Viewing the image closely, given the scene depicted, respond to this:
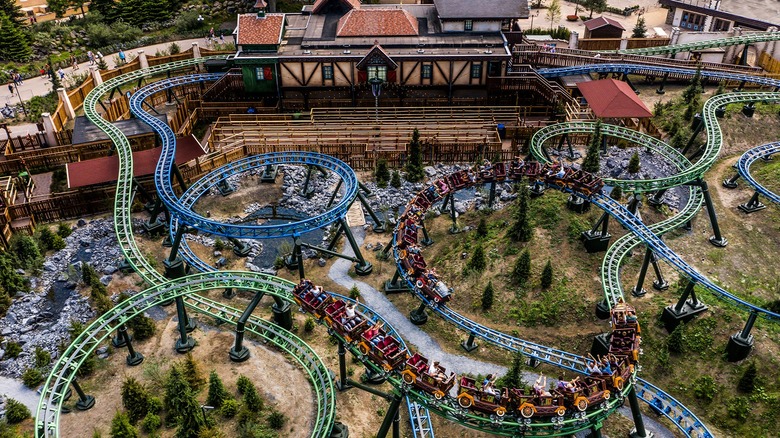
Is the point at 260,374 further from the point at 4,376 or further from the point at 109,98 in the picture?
the point at 109,98

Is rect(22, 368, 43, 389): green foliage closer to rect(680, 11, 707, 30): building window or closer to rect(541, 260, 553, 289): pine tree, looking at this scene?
rect(541, 260, 553, 289): pine tree

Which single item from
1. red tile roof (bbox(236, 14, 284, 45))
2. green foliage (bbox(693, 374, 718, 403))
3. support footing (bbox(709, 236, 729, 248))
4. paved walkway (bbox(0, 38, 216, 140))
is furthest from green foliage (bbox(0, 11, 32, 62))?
green foliage (bbox(693, 374, 718, 403))

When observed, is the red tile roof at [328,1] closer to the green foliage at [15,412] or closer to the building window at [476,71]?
the building window at [476,71]

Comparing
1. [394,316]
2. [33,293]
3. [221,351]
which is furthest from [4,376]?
[394,316]

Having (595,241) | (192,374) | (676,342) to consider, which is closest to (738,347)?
(676,342)

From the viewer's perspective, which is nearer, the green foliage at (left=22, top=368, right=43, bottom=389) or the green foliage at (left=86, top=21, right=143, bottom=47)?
the green foliage at (left=22, top=368, right=43, bottom=389)

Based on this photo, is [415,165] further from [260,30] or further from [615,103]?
[260,30]
